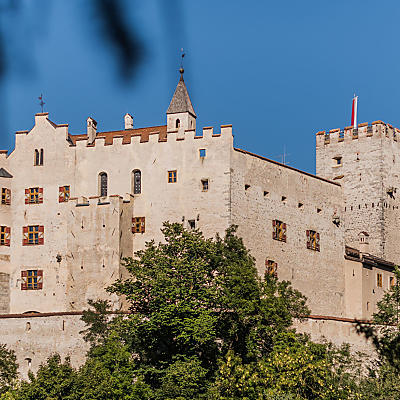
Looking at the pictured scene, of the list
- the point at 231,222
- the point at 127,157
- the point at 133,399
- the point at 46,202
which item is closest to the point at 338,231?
the point at 231,222

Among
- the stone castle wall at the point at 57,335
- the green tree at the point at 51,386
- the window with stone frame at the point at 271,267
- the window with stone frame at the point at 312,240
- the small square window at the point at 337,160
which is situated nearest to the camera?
the green tree at the point at 51,386

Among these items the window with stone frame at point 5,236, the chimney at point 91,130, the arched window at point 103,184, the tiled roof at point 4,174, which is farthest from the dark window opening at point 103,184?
the window with stone frame at point 5,236

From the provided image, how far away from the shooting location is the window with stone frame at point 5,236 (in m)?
57.3

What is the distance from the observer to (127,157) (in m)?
57.7

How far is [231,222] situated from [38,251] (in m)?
12.0

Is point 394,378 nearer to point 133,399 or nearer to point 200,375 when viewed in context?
point 200,375

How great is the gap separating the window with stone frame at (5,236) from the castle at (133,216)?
0.06 meters

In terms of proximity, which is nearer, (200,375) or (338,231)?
(200,375)

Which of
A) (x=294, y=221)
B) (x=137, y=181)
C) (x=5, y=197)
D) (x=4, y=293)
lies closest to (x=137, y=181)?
(x=137, y=181)

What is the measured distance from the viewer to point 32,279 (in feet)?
185

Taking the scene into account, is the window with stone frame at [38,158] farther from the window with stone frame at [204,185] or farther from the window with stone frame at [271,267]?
the window with stone frame at [271,267]

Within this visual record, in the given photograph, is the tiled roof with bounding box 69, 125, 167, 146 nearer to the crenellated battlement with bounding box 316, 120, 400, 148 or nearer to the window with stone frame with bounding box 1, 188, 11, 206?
the window with stone frame with bounding box 1, 188, 11, 206

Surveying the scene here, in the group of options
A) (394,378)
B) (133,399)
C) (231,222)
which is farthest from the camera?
(231,222)

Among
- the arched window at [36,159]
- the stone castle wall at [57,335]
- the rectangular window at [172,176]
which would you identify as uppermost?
the arched window at [36,159]
